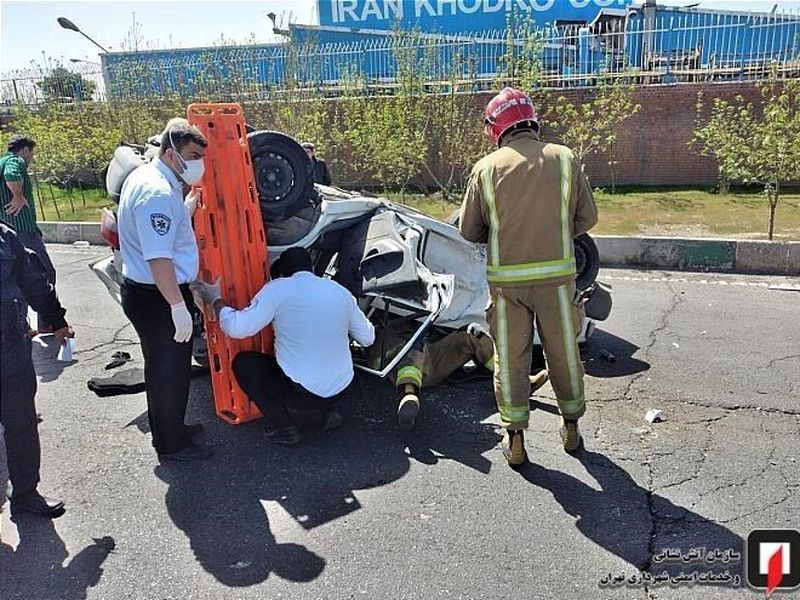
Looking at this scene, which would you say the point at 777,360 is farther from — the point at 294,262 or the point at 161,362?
the point at 161,362

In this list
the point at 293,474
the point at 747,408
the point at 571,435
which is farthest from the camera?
the point at 747,408

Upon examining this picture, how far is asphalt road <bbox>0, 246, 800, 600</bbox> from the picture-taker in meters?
2.74

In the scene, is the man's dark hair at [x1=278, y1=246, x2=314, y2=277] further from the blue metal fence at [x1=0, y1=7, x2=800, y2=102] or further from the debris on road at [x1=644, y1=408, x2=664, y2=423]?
the blue metal fence at [x1=0, y1=7, x2=800, y2=102]

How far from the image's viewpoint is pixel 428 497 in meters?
3.30

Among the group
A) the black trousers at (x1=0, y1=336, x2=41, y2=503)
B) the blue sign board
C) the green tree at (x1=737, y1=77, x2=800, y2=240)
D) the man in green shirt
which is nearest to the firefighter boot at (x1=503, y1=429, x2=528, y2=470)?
the black trousers at (x1=0, y1=336, x2=41, y2=503)

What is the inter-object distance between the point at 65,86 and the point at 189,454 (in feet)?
51.6

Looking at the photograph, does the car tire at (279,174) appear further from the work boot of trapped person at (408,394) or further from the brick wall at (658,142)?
the brick wall at (658,142)

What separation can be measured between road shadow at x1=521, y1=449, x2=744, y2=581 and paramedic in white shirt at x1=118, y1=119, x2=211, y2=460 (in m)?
1.88

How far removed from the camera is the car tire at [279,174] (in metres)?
4.56

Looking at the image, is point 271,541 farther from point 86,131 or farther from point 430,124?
point 86,131

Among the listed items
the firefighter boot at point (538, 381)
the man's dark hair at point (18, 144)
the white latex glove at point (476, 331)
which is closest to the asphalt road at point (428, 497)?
the firefighter boot at point (538, 381)

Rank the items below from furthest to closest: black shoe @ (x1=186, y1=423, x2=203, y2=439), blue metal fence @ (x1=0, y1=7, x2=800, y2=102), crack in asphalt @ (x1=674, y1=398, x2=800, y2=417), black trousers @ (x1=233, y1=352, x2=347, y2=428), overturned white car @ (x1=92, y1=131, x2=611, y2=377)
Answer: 1. blue metal fence @ (x1=0, y1=7, x2=800, y2=102)
2. overturned white car @ (x1=92, y1=131, x2=611, y2=377)
3. crack in asphalt @ (x1=674, y1=398, x2=800, y2=417)
4. black shoe @ (x1=186, y1=423, x2=203, y2=439)
5. black trousers @ (x1=233, y1=352, x2=347, y2=428)

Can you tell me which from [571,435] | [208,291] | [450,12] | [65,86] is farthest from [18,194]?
[450,12]

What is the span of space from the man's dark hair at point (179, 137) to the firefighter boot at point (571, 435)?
242 cm
